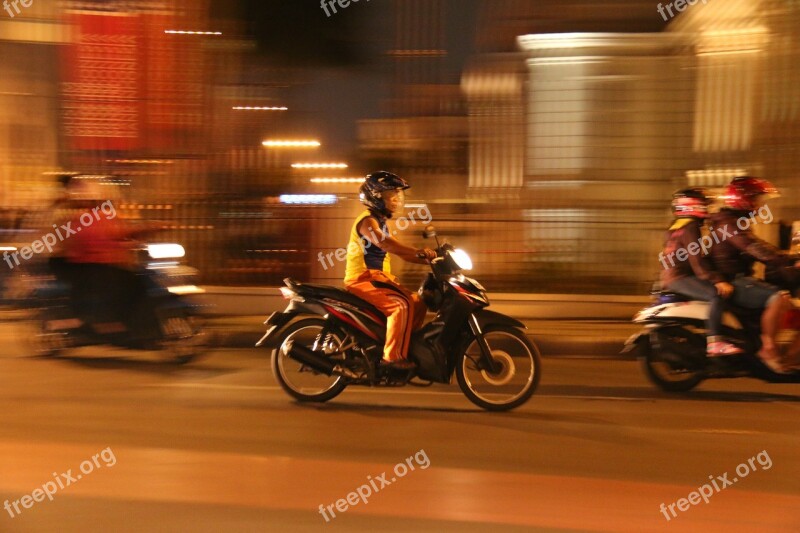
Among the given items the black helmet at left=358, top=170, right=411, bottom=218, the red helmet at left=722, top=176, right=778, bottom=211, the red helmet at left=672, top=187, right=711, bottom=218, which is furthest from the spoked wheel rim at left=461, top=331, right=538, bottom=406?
the red helmet at left=722, top=176, right=778, bottom=211

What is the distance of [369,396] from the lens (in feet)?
26.5

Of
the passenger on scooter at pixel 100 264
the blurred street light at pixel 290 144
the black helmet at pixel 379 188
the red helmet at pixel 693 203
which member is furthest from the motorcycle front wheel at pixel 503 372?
the blurred street light at pixel 290 144

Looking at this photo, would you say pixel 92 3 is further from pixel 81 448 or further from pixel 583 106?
pixel 81 448

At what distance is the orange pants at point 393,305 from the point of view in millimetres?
7375

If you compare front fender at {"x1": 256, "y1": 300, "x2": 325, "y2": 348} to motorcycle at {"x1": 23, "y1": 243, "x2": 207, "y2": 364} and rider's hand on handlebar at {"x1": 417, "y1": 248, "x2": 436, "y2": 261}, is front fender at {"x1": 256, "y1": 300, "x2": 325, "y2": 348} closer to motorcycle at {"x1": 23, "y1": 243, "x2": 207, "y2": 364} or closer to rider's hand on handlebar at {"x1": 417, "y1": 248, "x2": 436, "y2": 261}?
rider's hand on handlebar at {"x1": 417, "y1": 248, "x2": 436, "y2": 261}

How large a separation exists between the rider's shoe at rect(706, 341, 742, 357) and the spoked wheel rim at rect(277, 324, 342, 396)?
3.05m

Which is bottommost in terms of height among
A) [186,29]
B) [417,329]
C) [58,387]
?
[58,387]

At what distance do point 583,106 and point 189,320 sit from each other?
6.46 metres

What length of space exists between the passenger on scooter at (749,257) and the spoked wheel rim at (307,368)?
3.29 m

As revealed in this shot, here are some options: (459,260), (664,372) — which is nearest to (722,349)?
(664,372)

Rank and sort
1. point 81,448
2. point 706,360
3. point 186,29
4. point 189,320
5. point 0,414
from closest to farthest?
point 81,448
point 0,414
point 706,360
point 189,320
point 186,29

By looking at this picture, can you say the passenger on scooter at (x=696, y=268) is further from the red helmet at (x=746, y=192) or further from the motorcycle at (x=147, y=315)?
the motorcycle at (x=147, y=315)

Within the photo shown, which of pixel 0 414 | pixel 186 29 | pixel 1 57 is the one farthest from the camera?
pixel 1 57

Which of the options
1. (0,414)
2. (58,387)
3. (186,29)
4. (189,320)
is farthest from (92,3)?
(0,414)
